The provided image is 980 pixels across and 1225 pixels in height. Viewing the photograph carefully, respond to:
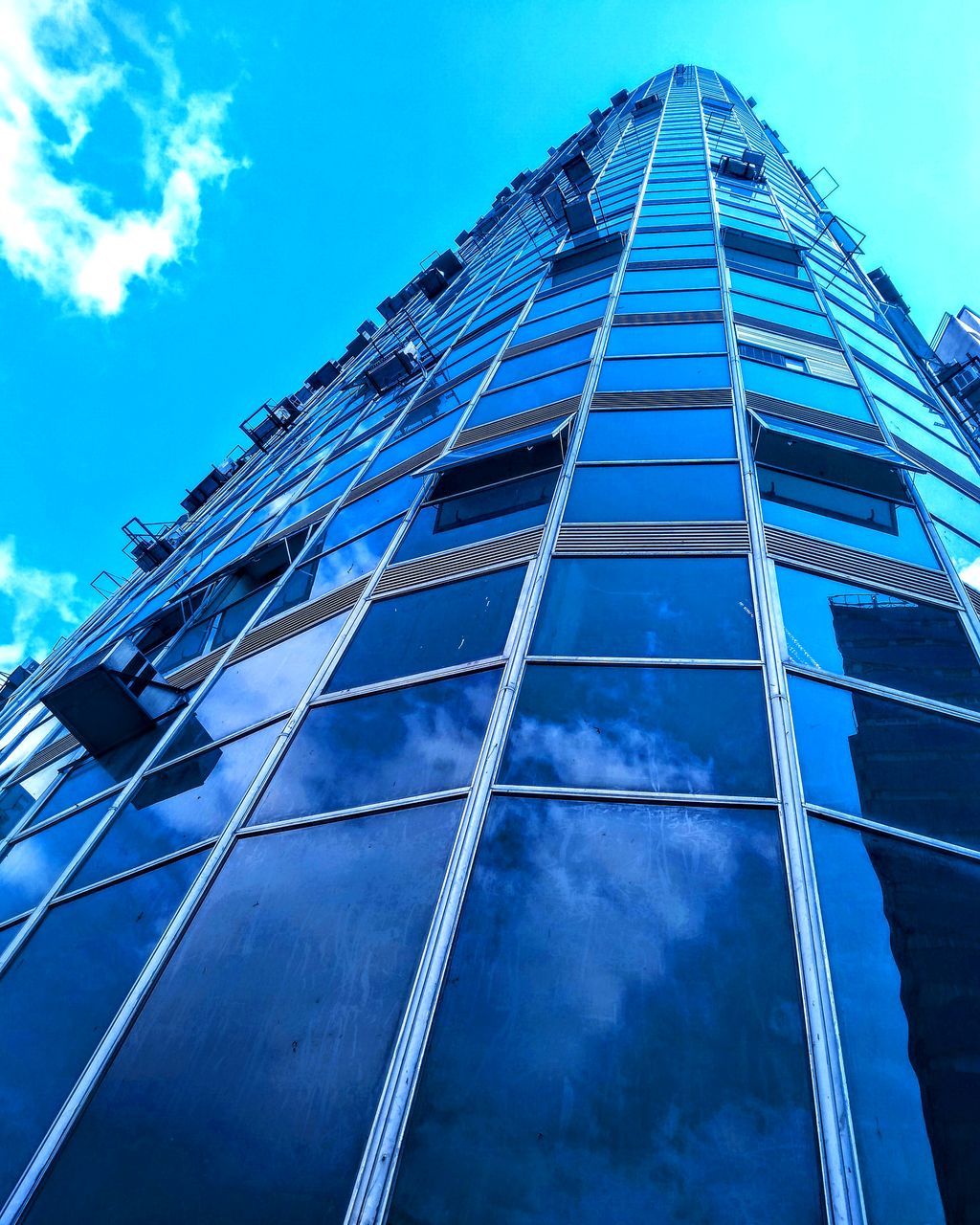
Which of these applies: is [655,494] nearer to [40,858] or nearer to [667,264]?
[40,858]

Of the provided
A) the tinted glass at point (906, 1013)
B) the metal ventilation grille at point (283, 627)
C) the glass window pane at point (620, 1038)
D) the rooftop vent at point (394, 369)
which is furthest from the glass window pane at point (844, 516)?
the rooftop vent at point (394, 369)

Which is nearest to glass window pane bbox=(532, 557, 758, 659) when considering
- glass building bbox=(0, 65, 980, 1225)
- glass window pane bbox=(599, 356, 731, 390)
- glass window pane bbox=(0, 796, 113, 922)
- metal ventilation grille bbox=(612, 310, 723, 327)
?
glass building bbox=(0, 65, 980, 1225)

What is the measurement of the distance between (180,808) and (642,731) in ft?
14.7

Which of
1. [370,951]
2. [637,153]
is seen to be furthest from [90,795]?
[637,153]

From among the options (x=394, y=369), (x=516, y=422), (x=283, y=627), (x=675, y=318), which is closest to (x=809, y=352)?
(x=675, y=318)

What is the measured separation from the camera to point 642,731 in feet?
18.9

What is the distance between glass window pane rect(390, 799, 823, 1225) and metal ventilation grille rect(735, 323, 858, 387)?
9685 mm

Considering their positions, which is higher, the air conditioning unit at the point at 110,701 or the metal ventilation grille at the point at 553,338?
the air conditioning unit at the point at 110,701

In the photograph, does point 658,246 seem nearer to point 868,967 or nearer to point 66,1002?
point 868,967

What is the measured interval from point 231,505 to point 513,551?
16321 mm

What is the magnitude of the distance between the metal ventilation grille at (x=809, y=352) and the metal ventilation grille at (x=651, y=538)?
5.79 meters

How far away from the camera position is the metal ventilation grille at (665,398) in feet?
34.3

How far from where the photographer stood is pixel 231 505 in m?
22.0

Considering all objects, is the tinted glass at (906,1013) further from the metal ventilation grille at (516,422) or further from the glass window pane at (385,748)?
the metal ventilation grille at (516,422)
